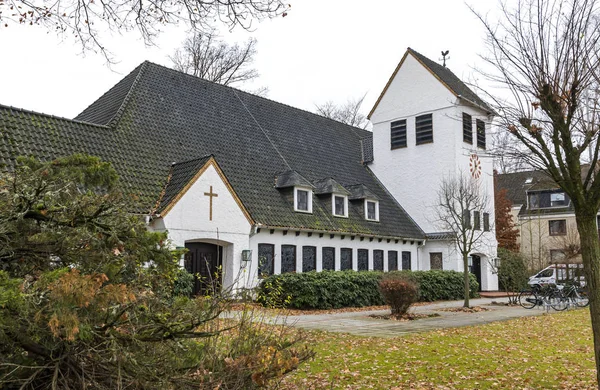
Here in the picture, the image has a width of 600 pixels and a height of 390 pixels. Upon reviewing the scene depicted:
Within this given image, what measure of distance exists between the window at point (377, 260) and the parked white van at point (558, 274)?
32.2 feet

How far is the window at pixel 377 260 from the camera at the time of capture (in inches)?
956

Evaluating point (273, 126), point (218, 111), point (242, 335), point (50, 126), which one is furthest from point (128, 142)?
point (242, 335)

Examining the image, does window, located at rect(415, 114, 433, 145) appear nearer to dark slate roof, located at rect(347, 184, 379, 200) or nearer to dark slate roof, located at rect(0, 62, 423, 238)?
dark slate roof, located at rect(0, 62, 423, 238)

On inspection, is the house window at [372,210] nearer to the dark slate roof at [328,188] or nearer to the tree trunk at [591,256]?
the dark slate roof at [328,188]

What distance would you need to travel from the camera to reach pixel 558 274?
1275 inches

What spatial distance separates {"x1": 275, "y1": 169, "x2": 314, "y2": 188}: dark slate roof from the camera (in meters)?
21.1

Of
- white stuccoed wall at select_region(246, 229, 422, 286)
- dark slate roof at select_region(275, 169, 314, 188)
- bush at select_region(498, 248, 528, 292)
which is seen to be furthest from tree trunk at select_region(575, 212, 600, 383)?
bush at select_region(498, 248, 528, 292)

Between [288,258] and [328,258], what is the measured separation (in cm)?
234

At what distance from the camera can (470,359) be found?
359 inches

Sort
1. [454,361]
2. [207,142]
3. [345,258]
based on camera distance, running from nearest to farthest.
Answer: [454,361] → [207,142] → [345,258]

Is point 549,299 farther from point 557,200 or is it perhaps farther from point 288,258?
point 557,200

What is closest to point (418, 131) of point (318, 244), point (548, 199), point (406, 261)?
point (406, 261)

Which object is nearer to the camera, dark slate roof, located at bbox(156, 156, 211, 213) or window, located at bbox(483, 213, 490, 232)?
dark slate roof, located at bbox(156, 156, 211, 213)

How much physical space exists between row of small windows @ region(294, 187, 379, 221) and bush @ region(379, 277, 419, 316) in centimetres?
596
